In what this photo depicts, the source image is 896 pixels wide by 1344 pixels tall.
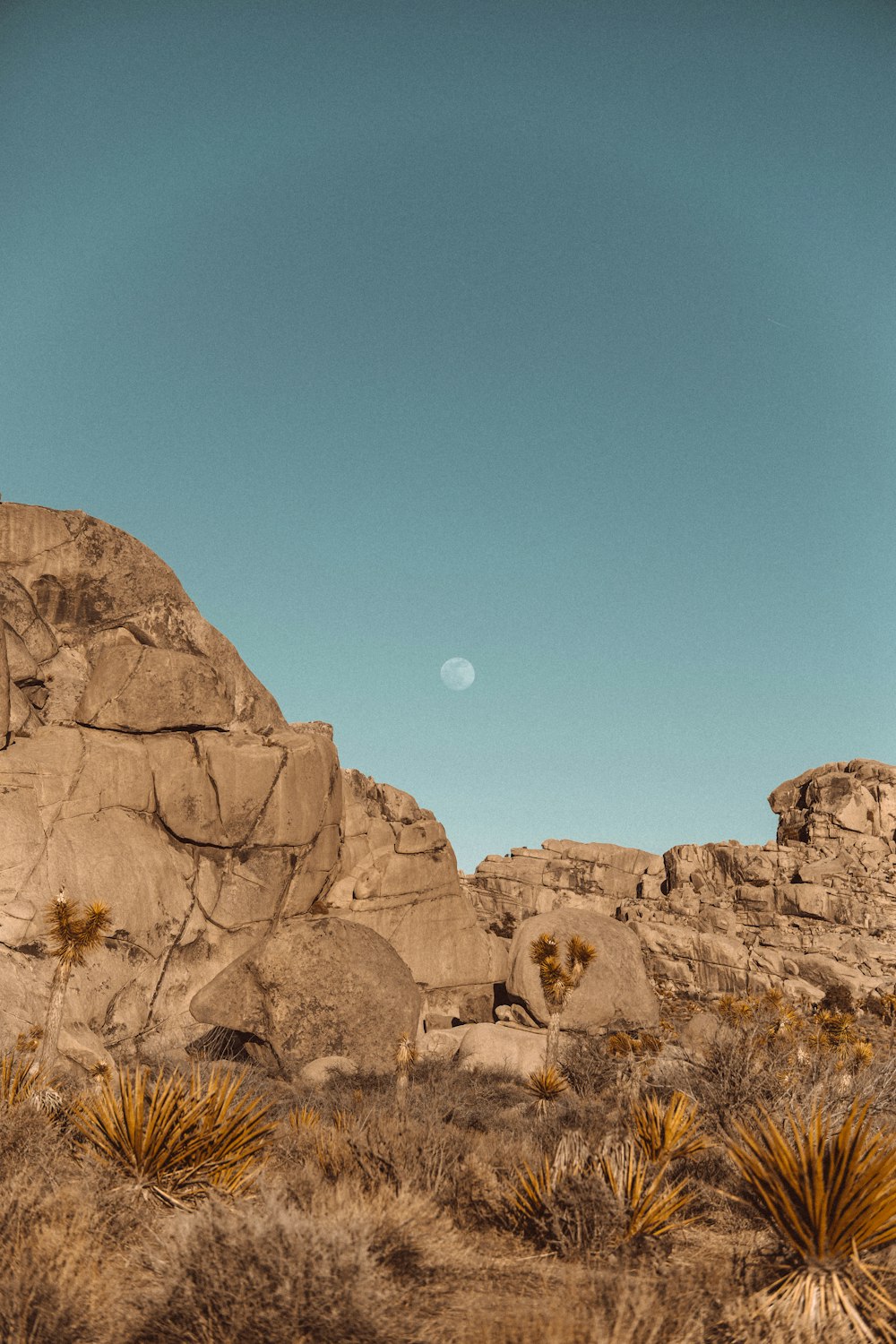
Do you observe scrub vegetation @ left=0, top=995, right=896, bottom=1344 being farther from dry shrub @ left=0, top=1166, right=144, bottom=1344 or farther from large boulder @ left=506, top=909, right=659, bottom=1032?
large boulder @ left=506, top=909, right=659, bottom=1032

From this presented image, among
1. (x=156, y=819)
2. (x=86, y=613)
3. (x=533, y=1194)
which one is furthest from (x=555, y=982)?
(x=86, y=613)

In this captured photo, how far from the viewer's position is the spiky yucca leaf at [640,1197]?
22.5 ft

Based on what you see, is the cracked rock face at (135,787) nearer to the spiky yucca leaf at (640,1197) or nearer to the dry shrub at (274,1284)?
the spiky yucca leaf at (640,1197)

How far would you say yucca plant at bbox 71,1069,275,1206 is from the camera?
726 centimetres

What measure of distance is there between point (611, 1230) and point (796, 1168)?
185 centimetres

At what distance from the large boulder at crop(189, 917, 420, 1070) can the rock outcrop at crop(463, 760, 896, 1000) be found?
20.7m

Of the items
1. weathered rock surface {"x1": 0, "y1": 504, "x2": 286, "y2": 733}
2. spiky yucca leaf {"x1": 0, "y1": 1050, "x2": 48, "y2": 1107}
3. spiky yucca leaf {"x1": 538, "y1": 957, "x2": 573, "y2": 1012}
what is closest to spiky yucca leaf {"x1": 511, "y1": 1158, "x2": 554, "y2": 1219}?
spiky yucca leaf {"x1": 0, "y1": 1050, "x2": 48, "y2": 1107}

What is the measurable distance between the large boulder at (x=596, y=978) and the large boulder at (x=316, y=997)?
8424 millimetres

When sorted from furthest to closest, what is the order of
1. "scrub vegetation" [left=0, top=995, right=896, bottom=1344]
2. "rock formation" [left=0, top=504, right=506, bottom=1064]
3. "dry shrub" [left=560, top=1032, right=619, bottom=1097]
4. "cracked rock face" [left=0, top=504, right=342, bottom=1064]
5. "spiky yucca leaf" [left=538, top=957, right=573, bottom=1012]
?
"rock formation" [left=0, top=504, right=506, bottom=1064]
"cracked rock face" [left=0, top=504, right=342, bottom=1064]
"spiky yucca leaf" [left=538, top=957, right=573, bottom=1012]
"dry shrub" [left=560, top=1032, right=619, bottom=1097]
"scrub vegetation" [left=0, top=995, right=896, bottom=1344]

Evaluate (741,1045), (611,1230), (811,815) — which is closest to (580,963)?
(741,1045)

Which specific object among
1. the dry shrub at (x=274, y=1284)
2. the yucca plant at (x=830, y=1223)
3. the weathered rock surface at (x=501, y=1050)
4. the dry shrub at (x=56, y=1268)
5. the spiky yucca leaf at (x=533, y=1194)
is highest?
the yucca plant at (x=830, y=1223)

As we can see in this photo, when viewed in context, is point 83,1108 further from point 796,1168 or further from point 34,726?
point 34,726

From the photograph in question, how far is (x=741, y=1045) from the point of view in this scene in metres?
16.3

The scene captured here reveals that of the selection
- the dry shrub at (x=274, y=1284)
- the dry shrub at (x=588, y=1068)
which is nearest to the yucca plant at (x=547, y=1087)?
the dry shrub at (x=588, y=1068)
